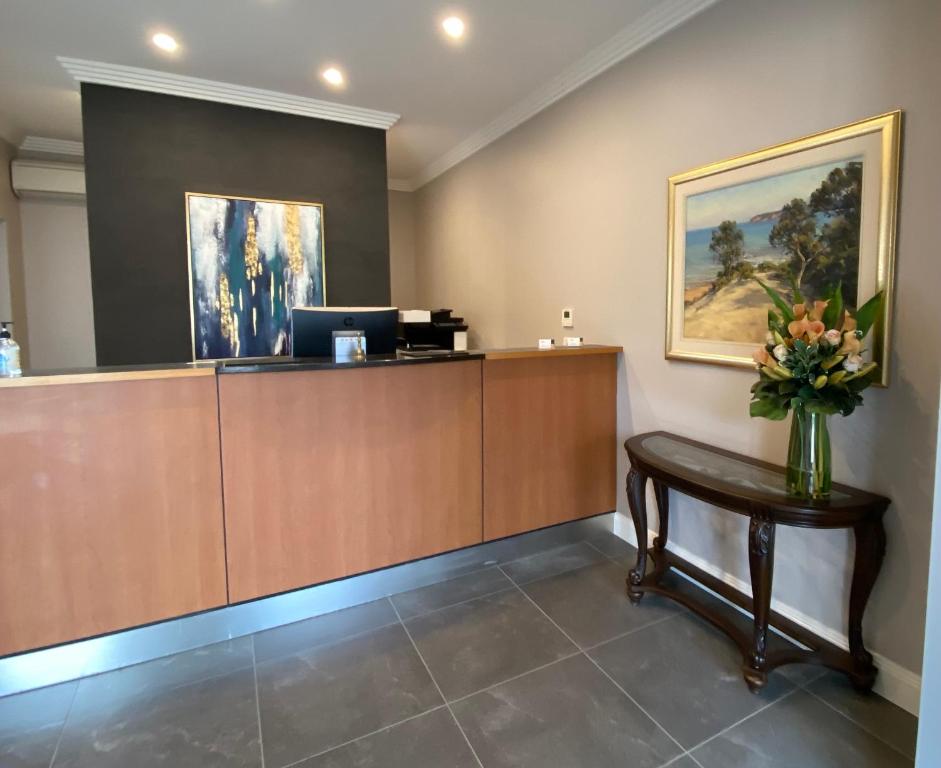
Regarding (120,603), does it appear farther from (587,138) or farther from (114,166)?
(587,138)

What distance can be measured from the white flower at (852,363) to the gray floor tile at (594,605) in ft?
4.34

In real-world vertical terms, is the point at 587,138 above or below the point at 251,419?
above

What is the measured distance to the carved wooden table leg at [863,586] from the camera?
5.53 feet

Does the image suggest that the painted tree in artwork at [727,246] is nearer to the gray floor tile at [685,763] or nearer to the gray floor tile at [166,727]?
the gray floor tile at [685,763]

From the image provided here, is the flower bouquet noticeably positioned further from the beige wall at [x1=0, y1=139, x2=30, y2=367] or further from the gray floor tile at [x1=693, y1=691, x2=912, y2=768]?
the beige wall at [x1=0, y1=139, x2=30, y2=367]

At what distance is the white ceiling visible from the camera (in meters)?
2.42

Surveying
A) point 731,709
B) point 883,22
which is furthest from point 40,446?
point 883,22

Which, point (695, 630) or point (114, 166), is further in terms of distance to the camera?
point (114, 166)

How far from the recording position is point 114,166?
313 cm

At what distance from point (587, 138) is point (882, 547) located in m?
2.55

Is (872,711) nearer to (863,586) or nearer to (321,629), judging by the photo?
(863,586)

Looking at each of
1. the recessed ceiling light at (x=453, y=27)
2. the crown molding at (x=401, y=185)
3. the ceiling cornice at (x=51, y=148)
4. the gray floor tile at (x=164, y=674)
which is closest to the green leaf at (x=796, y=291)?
the recessed ceiling light at (x=453, y=27)

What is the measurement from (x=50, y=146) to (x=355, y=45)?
11.1ft

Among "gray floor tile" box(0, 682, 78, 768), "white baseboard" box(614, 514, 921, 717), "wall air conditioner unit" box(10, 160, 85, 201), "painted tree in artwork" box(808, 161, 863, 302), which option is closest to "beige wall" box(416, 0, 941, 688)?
"white baseboard" box(614, 514, 921, 717)
